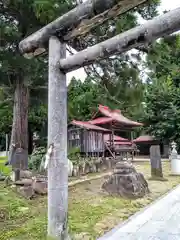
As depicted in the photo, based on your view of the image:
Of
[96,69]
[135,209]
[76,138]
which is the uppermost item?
[96,69]

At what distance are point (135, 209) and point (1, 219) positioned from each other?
8.27ft

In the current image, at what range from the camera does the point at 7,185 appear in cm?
689

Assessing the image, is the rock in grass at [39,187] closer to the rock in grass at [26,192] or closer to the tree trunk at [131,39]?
the rock in grass at [26,192]

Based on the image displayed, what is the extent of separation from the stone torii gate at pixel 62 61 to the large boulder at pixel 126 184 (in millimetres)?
3287

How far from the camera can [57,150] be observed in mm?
3250

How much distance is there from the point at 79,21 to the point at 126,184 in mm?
4453

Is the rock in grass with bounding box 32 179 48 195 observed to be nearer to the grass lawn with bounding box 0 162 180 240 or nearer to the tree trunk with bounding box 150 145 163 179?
the grass lawn with bounding box 0 162 180 240

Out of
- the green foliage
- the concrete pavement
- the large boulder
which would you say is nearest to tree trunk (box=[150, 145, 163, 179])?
the large boulder

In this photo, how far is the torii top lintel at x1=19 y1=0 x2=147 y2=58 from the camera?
2705 mm

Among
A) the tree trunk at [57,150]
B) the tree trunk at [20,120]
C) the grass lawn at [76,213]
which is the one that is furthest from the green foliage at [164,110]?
the tree trunk at [57,150]

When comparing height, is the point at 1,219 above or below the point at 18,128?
below

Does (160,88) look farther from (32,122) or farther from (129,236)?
(129,236)

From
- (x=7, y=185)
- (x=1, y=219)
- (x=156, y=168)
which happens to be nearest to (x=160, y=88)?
(x=156, y=168)

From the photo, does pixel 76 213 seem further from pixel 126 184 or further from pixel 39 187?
pixel 126 184
